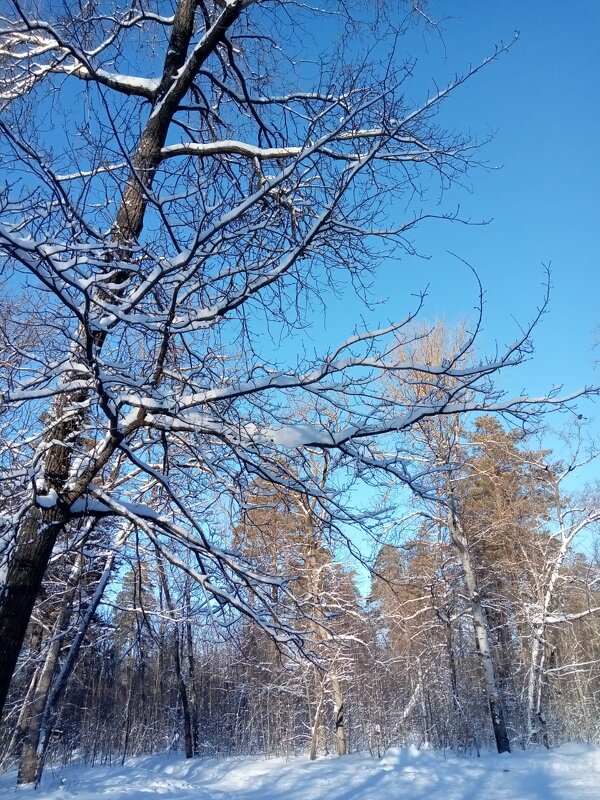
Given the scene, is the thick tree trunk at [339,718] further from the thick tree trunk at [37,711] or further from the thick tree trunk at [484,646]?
the thick tree trunk at [37,711]

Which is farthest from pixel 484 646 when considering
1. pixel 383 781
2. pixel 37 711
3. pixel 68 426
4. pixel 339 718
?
pixel 68 426

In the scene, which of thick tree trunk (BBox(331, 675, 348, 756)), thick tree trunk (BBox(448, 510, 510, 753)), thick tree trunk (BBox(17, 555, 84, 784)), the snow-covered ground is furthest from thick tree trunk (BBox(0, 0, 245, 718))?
thick tree trunk (BBox(331, 675, 348, 756))

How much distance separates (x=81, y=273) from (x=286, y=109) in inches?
105

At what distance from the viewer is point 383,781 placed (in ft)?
28.1

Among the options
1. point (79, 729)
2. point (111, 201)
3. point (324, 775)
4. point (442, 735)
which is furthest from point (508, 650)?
point (111, 201)

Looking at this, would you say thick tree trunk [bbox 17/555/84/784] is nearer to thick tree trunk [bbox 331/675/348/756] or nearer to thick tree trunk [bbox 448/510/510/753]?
thick tree trunk [bbox 331/675/348/756]

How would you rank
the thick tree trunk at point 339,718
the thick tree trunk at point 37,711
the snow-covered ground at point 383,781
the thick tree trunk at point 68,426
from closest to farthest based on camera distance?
the thick tree trunk at point 68,426
the snow-covered ground at point 383,781
the thick tree trunk at point 37,711
the thick tree trunk at point 339,718

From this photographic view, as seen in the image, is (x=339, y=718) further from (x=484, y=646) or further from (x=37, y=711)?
(x=37, y=711)

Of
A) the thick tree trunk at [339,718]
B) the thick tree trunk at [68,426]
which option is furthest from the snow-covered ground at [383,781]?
the thick tree trunk at [68,426]

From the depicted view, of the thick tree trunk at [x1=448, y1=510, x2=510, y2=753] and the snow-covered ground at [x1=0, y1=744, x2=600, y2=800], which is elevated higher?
the thick tree trunk at [x1=448, y1=510, x2=510, y2=753]

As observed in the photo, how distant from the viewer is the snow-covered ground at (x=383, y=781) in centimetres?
759

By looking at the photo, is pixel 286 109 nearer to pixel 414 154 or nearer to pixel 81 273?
pixel 414 154

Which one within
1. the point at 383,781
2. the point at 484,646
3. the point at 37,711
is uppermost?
the point at 484,646

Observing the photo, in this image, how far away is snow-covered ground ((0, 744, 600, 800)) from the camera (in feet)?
24.9
